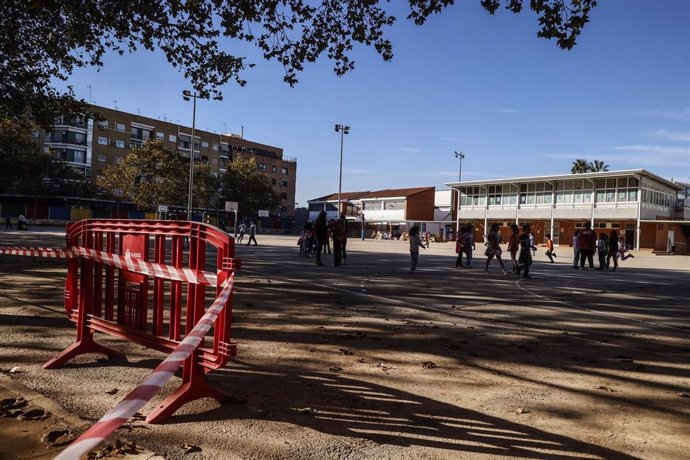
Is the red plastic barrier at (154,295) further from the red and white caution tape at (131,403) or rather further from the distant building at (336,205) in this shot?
the distant building at (336,205)

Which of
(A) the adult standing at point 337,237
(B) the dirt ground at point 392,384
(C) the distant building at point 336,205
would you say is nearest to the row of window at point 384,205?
(C) the distant building at point 336,205

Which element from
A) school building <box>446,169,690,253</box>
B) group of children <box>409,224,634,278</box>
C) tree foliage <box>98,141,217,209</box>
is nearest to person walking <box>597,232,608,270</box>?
group of children <box>409,224,634,278</box>

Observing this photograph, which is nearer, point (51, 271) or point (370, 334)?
point (370, 334)

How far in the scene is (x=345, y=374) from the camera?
458 centimetres

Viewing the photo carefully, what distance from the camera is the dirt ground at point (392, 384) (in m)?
3.13

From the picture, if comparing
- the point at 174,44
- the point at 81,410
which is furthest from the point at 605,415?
the point at 174,44

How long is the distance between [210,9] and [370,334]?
7982 mm

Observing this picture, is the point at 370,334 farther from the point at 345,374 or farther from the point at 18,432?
the point at 18,432

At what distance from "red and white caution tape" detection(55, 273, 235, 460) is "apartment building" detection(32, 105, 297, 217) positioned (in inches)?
2138

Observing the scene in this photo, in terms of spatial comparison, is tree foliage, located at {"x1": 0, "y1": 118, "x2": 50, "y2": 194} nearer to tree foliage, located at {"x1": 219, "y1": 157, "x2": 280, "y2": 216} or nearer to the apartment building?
the apartment building

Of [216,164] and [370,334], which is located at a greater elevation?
[216,164]

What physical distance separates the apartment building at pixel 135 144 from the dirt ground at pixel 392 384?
5105cm

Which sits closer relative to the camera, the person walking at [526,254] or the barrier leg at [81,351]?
the barrier leg at [81,351]

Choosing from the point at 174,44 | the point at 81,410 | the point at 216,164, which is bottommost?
the point at 81,410
